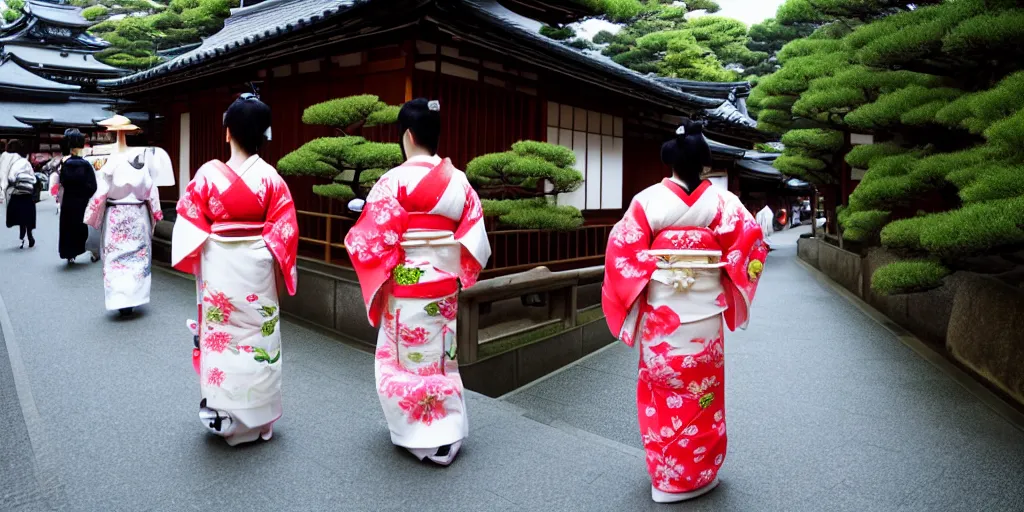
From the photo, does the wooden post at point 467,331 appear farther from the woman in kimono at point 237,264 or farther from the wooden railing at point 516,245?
the woman in kimono at point 237,264

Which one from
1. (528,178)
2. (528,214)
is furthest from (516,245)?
(528,178)

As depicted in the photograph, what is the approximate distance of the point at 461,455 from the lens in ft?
13.7

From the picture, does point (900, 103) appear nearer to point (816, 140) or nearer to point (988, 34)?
point (988, 34)

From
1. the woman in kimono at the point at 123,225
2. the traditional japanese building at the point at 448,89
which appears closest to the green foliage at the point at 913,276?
the traditional japanese building at the point at 448,89

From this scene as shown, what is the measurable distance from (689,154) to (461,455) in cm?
227

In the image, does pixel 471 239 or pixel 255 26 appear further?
pixel 255 26

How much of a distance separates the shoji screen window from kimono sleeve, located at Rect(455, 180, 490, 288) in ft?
21.1

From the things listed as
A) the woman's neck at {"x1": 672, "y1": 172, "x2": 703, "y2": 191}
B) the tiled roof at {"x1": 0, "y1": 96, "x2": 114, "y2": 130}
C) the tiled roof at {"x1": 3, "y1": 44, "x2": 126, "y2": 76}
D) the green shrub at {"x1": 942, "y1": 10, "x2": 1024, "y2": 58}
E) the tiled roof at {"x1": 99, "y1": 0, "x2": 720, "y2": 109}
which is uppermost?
the tiled roof at {"x1": 3, "y1": 44, "x2": 126, "y2": 76}

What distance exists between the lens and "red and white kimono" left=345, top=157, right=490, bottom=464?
3.92 m

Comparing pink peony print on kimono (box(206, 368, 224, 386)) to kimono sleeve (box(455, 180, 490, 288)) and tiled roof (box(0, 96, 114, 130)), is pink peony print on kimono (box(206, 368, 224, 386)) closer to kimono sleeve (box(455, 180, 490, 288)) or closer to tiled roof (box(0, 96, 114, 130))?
kimono sleeve (box(455, 180, 490, 288))

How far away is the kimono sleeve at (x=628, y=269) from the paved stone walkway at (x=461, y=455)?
0.95 metres

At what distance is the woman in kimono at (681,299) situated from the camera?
11.8 feet

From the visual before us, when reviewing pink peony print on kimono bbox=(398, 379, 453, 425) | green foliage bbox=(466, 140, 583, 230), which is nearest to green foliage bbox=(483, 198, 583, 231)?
green foliage bbox=(466, 140, 583, 230)

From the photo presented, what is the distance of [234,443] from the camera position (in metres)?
4.13
